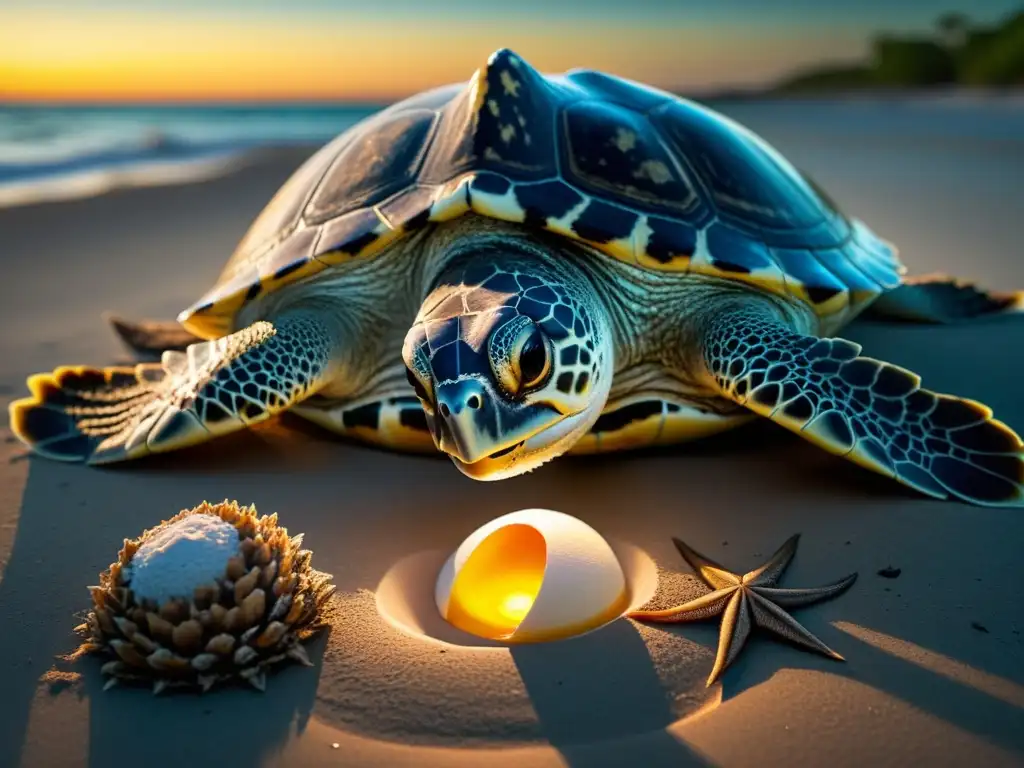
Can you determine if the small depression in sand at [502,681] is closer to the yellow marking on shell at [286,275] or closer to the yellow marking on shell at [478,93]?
the yellow marking on shell at [286,275]

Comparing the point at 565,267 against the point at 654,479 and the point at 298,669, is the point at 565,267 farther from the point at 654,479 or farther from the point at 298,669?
the point at 298,669

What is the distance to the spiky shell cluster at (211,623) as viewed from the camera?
6.18ft

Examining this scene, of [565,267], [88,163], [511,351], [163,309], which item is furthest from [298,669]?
[88,163]

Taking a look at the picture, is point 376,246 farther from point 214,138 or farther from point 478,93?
point 214,138

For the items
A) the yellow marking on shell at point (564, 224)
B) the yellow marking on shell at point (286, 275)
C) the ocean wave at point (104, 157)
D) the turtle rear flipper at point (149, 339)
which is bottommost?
the ocean wave at point (104, 157)

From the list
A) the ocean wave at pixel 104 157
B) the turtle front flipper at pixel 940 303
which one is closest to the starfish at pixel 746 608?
the turtle front flipper at pixel 940 303

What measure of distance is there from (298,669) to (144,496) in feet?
4.22

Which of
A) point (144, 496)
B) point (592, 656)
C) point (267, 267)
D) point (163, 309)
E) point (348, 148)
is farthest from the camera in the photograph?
point (163, 309)

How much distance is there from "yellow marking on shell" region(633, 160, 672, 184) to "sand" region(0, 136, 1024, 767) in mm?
1064

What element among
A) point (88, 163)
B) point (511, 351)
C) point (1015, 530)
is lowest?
point (88, 163)

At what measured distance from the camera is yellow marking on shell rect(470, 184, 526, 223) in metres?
3.06

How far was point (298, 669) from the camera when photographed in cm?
202

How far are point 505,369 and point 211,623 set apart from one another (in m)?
0.99

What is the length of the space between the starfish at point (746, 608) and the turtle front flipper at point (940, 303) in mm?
2774
